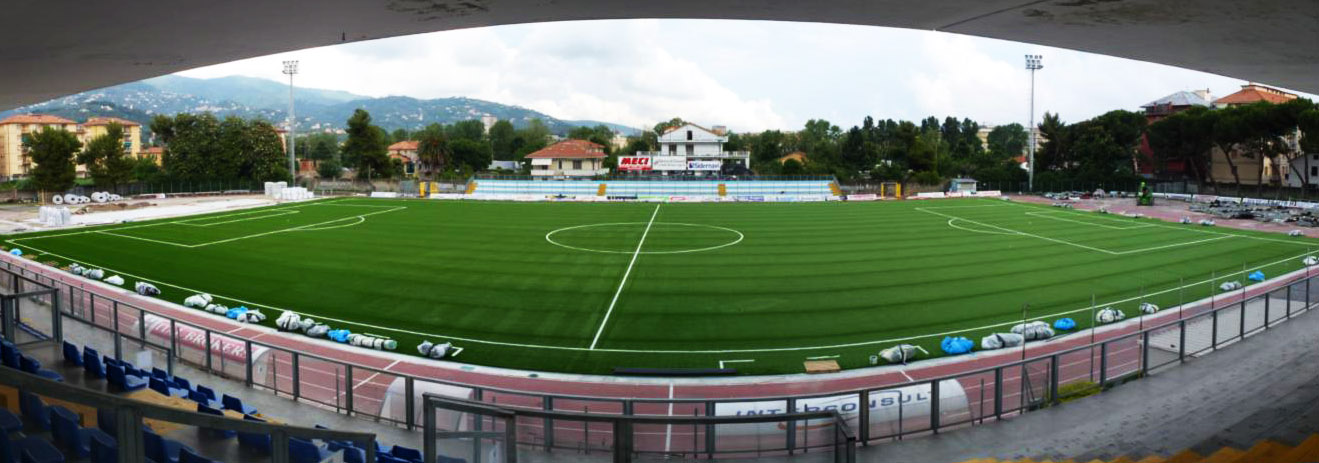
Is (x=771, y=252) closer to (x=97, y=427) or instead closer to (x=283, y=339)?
(x=283, y=339)

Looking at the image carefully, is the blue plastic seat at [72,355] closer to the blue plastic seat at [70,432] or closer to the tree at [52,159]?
the blue plastic seat at [70,432]

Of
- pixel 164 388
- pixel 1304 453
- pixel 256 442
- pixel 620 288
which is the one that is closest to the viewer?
pixel 256 442

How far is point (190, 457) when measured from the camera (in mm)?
5988

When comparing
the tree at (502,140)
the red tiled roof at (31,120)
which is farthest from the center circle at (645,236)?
the red tiled roof at (31,120)

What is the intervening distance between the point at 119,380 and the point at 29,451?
497cm

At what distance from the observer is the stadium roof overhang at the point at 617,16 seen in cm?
565

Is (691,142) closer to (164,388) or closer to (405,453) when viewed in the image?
(164,388)

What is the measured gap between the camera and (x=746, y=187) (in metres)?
84.0

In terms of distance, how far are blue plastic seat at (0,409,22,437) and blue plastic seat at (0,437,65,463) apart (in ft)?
0.81

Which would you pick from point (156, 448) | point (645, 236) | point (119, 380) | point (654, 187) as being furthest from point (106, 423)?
point (654, 187)

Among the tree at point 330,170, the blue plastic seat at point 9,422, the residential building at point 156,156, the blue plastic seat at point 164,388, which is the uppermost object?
the residential building at point 156,156

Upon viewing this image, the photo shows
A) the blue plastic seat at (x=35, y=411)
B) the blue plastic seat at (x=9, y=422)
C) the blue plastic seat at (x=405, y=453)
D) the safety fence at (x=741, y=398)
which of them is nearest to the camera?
the blue plastic seat at (x=9, y=422)

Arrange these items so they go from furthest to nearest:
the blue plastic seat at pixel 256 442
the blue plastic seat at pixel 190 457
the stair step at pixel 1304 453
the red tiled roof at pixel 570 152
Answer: the red tiled roof at pixel 570 152, the stair step at pixel 1304 453, the blue plastic seat at pixel 256 442, the blue plastic seat at pixel 190 457

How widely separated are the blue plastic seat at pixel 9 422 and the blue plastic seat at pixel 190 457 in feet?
3.66
